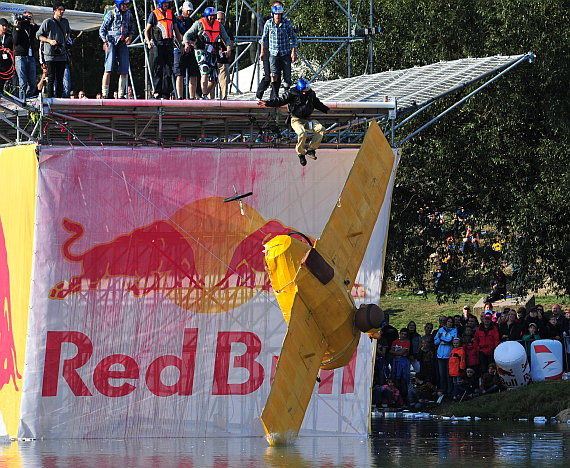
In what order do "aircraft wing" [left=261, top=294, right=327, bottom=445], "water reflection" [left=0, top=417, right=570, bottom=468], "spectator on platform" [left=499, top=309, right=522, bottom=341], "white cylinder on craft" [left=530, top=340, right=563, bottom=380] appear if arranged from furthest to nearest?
1. "spectator on platform" [left=499, top=309, right=522, bottom=341]
2. "white cylinder on craft" [left=530, top=340, right=563, bottom=380]
3. "water reflection" [left=0, top=417, right=570, bottom=468]
4. "aircraft wing" [left=261, top=294, right=327, bottom=445]

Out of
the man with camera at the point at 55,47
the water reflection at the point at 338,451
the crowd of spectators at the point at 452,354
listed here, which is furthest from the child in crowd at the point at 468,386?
the man with camera at the point at 55,47

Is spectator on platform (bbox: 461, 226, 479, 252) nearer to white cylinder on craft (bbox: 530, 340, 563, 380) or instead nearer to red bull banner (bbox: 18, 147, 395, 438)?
white cylinder on craft (bbox: 530, 340, 563, 380)

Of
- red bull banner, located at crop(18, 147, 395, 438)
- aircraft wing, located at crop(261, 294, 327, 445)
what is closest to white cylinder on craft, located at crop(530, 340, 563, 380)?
red bull banner, located at crop(18, 147, 395, 438)

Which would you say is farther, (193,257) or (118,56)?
(118,56)

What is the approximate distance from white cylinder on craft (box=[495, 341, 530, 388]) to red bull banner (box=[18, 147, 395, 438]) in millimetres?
A: 4227

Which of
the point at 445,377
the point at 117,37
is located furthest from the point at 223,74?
the point at 445,377

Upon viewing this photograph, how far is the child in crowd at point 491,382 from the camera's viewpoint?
23297 mm

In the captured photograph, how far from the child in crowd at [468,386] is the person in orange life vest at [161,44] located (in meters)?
9.81

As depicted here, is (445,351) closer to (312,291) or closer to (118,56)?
(312,291)

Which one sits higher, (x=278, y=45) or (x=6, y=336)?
(x=278, y=45)

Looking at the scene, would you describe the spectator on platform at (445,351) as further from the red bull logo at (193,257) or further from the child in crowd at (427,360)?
the red bull logo at (193,257)

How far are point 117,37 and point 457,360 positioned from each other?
10873 millimetres

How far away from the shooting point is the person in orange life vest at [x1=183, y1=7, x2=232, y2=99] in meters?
20.4

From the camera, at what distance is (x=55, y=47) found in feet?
65.4
